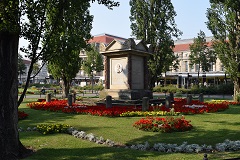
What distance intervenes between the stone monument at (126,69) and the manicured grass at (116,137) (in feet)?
17.6

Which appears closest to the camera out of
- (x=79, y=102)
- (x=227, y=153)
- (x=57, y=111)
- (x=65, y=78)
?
(x=227, y=153)

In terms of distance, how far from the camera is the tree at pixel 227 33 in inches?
947

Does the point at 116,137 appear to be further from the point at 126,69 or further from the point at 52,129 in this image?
the point at 126,69

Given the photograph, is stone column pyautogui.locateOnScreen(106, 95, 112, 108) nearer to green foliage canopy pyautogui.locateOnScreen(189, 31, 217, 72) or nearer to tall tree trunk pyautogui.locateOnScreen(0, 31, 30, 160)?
tall tree trunk pyautogui.locateOnScreen(0, 31, 30, 160)

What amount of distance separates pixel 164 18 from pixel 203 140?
78.5ft

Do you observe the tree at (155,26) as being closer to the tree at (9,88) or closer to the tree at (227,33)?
the tree at (227,33)

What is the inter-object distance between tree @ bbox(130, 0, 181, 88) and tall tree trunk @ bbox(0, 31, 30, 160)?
2468 cm

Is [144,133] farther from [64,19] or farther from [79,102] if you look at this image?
[79,102]

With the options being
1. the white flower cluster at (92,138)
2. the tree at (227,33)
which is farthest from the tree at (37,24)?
the tree at (227,33)

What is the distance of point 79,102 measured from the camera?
21.4 meters

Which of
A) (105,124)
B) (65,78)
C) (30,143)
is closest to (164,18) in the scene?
(65,78)

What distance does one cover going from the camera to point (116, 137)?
9.93m

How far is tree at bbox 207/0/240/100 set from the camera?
2405cm

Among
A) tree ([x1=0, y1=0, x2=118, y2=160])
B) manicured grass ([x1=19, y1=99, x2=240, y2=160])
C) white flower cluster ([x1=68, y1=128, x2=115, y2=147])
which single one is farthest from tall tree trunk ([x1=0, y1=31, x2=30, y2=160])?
white flower cluster ([x1=68, y1=128, x2=115, y2=147])
